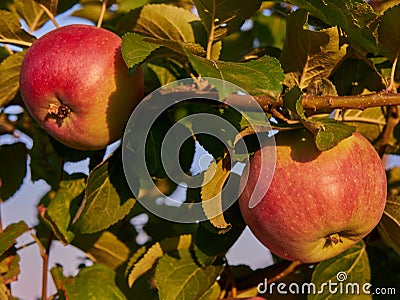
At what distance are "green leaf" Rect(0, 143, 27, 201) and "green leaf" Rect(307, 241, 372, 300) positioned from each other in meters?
0.67

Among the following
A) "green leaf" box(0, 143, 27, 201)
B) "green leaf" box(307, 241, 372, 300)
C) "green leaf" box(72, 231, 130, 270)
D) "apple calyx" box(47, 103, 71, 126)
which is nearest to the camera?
"apple calyx" box(47, 103, 71, 126)

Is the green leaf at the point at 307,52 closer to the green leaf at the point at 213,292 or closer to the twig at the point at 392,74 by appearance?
the twig at the point at 392,74

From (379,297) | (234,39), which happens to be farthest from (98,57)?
(234,39)

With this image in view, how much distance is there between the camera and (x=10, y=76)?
3.64ft

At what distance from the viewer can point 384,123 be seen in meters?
1.16

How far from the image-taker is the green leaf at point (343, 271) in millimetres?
1059

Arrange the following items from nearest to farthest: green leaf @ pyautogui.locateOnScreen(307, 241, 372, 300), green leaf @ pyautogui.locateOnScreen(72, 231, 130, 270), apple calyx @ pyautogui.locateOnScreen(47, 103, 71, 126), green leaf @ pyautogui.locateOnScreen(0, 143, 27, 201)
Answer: apple calyx @ pyautogui.locateOnScreen(47, 103, 71, 126)
green leaf @ pyautogui.locateOnScreen(307, 241, 372, 300)
green leaf @ pyautogui.locateOnScreen(72, 231, 130, 270)
green leaf @ pyautogui.locateOnScreen(0, 143, 27, 201)

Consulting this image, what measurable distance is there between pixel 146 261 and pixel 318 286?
294mm

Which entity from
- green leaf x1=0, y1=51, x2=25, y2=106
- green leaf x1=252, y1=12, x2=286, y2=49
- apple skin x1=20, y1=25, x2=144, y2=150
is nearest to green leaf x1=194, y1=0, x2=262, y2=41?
apple skin x1=20, y1=25, x2=144, y2=150

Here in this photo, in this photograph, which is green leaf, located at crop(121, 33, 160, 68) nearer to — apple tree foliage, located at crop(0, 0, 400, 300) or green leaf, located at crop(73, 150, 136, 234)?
apple tree foliage, located at crop(0, 0, 400, 300)

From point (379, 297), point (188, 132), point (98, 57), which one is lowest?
point (379, 297)

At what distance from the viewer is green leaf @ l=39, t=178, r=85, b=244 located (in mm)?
1082

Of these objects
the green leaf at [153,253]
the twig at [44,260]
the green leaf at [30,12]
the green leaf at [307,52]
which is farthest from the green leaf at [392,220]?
the green leaf at [30,12]

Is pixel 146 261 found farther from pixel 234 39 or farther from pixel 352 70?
pixel 234 39
